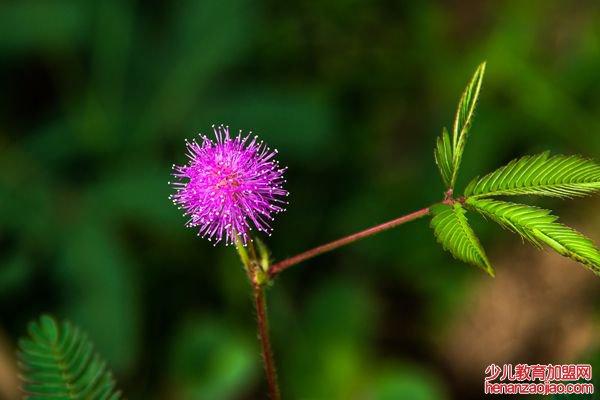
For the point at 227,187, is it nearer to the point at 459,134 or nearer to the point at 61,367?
the point at 459,134

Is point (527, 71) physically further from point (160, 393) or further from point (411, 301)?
point (160, 393)

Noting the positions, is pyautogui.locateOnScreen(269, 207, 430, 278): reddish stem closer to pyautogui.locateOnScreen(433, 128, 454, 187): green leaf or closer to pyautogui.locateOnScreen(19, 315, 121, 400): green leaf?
pyautogui.locateOnScreen(433, 128, 454, 187): green leaf

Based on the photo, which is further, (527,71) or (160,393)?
(527,71)

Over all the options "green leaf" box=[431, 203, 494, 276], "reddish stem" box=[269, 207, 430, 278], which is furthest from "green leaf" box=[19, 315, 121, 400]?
"green leaf" box=[431, 203, 494, 276]

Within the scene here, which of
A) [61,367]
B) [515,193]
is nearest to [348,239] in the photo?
[515,193]

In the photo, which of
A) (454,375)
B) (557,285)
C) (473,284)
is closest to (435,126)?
(473,284)

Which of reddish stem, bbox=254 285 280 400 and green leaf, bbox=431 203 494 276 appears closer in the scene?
green leaf, bbox=431 203 494 276
